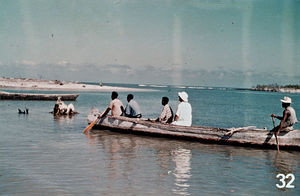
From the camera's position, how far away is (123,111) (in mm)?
15578

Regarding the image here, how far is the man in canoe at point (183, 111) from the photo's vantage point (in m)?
12.9

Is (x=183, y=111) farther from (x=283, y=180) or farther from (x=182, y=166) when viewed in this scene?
(x=283, y=180)

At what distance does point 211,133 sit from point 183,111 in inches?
56.0

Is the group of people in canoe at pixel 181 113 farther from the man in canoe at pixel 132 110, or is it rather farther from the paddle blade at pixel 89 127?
the paddle blade at pixel 89 127

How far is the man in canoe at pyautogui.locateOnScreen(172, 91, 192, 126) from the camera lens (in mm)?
12883

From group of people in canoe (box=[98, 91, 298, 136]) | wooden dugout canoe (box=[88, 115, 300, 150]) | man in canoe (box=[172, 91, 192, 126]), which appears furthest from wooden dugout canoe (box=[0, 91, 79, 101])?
man in canoe (box=[172, 91, 192, 126])

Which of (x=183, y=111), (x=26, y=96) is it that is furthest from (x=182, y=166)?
(x=26, y=96)

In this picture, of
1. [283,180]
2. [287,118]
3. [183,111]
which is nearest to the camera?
[283,180]

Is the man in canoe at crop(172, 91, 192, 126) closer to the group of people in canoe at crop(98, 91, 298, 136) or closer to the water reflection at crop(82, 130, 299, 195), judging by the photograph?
the group of people in canoe at crop(98, 91, 298, 136)

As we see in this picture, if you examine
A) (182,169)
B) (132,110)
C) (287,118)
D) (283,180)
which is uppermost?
(132,110)

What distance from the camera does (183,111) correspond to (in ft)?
43.1

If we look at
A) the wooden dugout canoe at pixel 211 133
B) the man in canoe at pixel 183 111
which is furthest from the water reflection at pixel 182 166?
the man in canoe at pixel 183 111

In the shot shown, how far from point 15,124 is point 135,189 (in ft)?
40.4

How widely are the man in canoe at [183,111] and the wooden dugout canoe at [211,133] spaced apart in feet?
1.10
